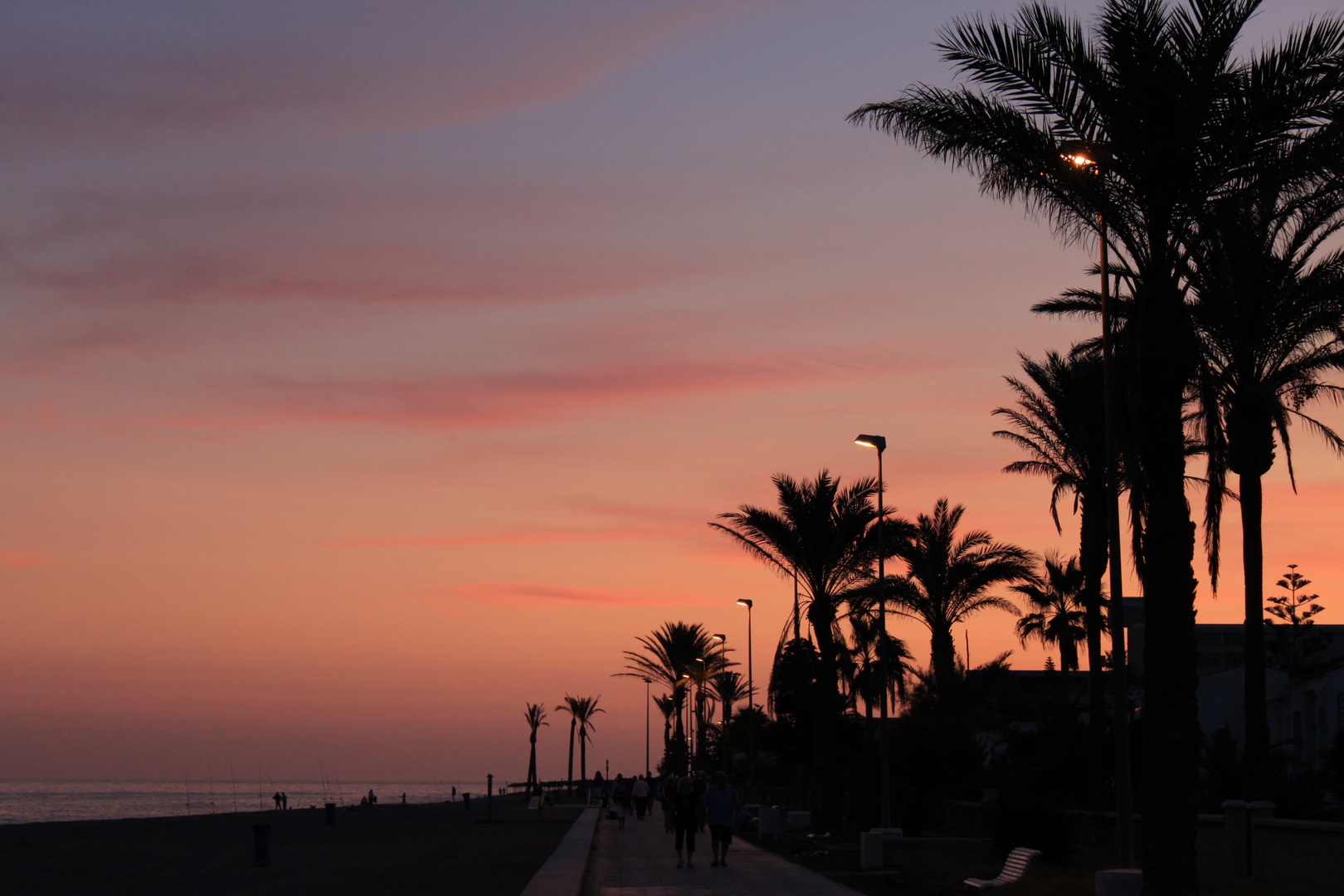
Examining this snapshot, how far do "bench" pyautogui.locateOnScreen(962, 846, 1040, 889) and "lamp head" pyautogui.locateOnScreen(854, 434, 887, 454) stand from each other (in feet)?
41.5

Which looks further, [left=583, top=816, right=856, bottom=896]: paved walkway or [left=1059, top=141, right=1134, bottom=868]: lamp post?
[left=583, top=816, right=856, bottom=896]: paved walkway

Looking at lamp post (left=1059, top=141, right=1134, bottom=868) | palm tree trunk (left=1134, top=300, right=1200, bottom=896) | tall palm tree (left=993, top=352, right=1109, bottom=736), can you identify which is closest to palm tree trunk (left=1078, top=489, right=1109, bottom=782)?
tall palm tree (left=993, top=352, right=1109, bottom=736)

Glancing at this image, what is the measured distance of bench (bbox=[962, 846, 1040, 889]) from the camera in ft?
58.2

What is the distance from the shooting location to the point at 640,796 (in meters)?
48.3

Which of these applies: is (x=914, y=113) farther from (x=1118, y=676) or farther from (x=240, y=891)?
(x=240, y=891)

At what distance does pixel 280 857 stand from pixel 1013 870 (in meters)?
19.5

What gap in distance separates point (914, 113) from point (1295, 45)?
436 cm

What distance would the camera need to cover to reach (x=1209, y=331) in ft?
75.5

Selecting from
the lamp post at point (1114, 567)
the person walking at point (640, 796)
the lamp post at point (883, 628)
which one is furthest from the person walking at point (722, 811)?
the person walking at point (640, 796)

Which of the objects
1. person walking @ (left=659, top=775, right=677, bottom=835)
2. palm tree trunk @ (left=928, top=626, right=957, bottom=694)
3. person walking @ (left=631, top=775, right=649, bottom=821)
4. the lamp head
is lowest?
person walking @ (left=631, top=775, right=649, bottom=821)

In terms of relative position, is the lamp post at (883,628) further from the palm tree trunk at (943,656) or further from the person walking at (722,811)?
the palm tree trunk at (943,656)

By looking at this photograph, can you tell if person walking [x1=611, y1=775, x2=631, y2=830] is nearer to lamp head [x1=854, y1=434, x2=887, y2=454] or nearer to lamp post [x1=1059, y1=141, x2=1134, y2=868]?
lamp head [x1=854, y1=434, x2=887, y2=454]

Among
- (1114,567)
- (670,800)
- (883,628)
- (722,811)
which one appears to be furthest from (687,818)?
(1114,567)

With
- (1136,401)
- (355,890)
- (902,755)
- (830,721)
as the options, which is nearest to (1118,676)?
(1136,401)
